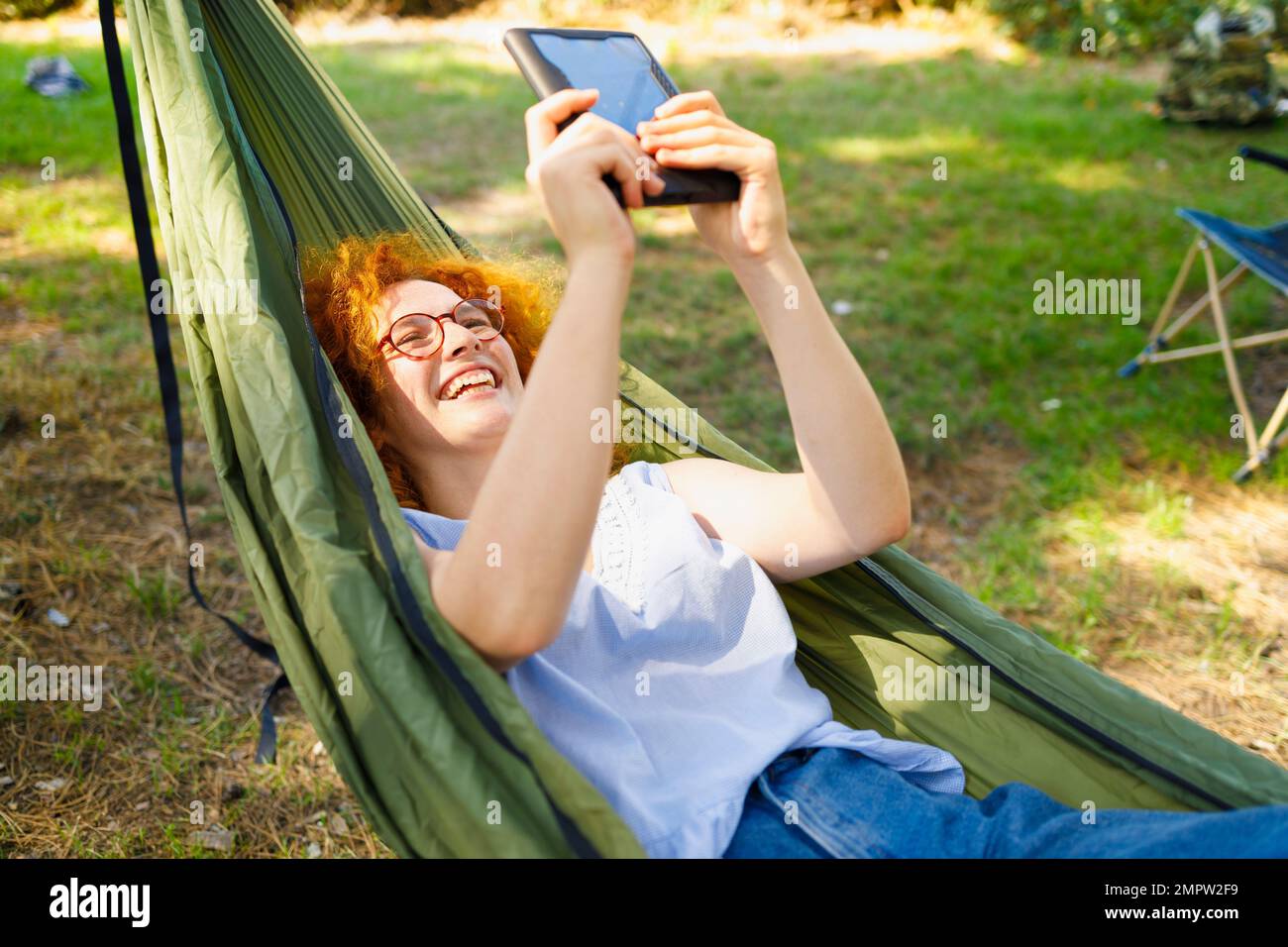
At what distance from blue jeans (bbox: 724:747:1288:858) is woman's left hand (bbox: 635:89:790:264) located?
65cm

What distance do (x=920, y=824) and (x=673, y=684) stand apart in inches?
13.5

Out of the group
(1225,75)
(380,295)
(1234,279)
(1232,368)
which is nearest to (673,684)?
(380,295)

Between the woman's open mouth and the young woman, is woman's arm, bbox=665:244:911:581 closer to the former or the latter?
the young woman

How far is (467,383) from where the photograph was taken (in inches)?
58.9

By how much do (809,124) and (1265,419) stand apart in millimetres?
3445

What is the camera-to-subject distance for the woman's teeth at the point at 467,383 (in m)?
1.50

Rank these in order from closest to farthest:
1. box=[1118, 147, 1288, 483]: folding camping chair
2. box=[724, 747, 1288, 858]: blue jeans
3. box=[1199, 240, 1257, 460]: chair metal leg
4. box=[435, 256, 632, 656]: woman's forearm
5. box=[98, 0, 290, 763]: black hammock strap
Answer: box=[435, 256, 632, 656]: woman's forearm → box=[724, 747, 1288, 858]: blue jeans → box=[98, 0, 290, 763]: black hammock strap → box=[1118, 147, 1288, 483]: folding camping chair → box=[1199, 240, 1257, 460]: chair metal leg

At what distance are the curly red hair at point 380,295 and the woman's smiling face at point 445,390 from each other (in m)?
0.03

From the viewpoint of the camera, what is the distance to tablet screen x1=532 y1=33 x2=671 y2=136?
1.28m

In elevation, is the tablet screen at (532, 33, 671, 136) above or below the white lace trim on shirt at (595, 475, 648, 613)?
above

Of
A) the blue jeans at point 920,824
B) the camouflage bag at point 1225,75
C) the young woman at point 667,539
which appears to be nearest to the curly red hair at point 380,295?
the young woman at point 667,539

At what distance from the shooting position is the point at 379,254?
5.69 feet

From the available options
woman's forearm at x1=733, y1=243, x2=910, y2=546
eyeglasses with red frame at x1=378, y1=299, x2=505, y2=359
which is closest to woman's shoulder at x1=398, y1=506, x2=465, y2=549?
eyeglasses with red frame at x1=378, y1=299, x2=505, y2=359

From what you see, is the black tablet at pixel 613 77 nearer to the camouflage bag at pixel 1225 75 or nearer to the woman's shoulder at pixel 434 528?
the woman's shoulder at pixel 434 528
